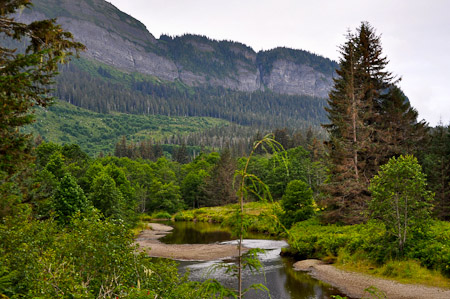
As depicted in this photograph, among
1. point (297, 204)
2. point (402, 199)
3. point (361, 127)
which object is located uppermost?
point (361, 127)

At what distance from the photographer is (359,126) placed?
3659 centimetres

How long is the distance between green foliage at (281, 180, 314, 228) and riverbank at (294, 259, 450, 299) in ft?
41.0

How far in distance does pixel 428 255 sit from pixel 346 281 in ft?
21.1

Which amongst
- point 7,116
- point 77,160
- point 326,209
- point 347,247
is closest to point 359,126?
point 326,209

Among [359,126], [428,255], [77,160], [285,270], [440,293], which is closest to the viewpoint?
[440,293]

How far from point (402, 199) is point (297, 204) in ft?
69.2

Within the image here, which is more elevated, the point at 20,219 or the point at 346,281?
the point at 20,219

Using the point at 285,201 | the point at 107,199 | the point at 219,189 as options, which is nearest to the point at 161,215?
the point at 219,189

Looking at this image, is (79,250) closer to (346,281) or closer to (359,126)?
(346,281)

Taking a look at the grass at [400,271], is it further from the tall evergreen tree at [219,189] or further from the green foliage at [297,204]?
the tall evergreen tree at [219,189]

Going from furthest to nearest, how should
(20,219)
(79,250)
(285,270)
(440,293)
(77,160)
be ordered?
(77,160), (285,270), (440,293), (20,219), (79,250)

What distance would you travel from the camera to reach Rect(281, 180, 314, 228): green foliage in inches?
1767

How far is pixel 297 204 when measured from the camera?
151 ft

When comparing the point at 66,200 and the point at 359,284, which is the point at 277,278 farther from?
the point at 66,200
